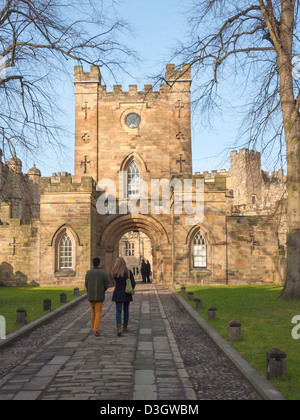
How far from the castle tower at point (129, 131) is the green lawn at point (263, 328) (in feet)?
42.3

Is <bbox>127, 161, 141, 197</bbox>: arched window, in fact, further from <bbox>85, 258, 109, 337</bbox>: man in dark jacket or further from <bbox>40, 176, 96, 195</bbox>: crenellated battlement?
<bbox>85, 258, 109, 337</bbox>: man in dark jacket

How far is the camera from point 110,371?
20.1 feet

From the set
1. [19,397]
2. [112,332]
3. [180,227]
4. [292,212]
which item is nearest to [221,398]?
[19,397]

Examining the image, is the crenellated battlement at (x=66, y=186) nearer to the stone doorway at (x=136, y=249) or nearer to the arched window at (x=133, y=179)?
the arched window at (x=133, y=179)

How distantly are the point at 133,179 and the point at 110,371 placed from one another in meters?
21.0

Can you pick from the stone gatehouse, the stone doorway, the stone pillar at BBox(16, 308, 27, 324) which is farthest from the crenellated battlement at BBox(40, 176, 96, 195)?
the stone doorway

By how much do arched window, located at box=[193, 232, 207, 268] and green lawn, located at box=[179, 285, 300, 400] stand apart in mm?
7345

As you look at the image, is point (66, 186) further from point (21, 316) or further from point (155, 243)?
point (21, 316)

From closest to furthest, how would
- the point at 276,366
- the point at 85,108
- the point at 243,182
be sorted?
the point at 276,366 → the point at 85,108 → the point at 243,182

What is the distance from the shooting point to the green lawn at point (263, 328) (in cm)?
564

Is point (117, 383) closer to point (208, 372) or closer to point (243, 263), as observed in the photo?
point (208, 372)

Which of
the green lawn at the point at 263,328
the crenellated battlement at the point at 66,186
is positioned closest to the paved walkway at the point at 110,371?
the green lawn at the point at 263,328

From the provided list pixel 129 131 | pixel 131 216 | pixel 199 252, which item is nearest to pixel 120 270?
pixel 199 252

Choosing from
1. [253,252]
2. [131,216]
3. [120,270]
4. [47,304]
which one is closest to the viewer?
[120,270]
